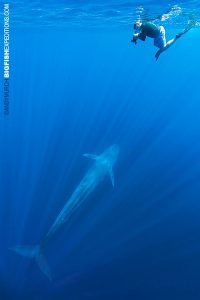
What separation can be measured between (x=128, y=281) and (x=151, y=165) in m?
9.30

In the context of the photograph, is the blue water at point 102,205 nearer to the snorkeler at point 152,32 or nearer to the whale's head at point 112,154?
the whale's head at point 112,154

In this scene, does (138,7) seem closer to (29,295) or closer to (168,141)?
(168,141)

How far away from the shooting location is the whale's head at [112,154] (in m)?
16.4

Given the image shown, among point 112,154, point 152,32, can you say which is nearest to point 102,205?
point 112,154

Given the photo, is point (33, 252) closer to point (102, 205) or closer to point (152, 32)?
point (102, 205)

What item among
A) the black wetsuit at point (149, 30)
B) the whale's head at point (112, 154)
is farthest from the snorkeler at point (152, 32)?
the whale's head at point (112, 154)

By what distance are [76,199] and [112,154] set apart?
4763 mm

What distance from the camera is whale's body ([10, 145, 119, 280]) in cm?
1187

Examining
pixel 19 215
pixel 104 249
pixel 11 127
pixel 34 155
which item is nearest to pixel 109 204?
pixel 104 249

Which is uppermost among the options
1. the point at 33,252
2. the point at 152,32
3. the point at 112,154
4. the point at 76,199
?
the point at 112,154

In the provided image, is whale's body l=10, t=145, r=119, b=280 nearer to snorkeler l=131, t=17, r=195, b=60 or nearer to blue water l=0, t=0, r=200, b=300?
blue water l=0, t=0, r=200, b=300

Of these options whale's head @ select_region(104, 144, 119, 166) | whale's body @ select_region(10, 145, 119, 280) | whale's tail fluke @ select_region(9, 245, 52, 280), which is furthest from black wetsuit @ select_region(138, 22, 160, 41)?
whale's head @ select_region(104, 144, 119, 166)

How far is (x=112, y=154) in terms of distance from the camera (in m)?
17.2

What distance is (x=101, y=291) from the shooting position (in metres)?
11.8
